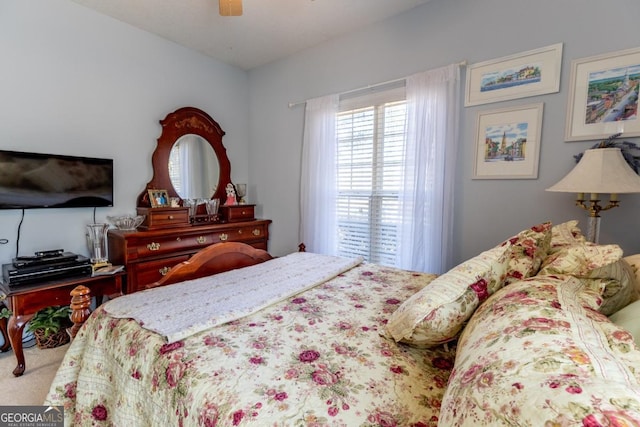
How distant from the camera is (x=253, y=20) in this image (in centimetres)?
266

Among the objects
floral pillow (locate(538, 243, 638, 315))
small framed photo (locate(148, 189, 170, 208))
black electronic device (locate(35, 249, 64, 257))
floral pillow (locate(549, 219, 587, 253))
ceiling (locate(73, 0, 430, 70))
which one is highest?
ceiling (locate(73, 0, 430, 70))

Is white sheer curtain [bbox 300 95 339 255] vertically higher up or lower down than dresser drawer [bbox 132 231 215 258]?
higher up

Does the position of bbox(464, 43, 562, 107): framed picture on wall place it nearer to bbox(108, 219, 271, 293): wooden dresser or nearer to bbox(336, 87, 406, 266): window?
bbox(336, 87, 406, 266): window

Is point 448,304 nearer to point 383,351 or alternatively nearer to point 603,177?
point 383,351

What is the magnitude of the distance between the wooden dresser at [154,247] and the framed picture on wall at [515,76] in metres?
2.61

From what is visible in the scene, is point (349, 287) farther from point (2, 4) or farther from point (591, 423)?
point (2, 4)

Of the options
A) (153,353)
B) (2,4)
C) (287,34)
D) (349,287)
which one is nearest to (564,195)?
(349,287)

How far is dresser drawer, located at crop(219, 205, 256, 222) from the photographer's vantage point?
3395 millimetres

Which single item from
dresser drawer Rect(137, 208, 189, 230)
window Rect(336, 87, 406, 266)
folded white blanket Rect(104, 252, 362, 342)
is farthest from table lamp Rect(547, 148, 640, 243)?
dresser drawer Rect(137, 208, 189, 230)

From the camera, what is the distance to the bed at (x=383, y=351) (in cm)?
51

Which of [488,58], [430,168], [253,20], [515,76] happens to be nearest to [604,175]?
[515,76]

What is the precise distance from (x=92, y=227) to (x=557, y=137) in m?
3.54

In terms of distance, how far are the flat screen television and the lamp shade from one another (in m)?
3.38

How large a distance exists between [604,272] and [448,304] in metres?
0.51
